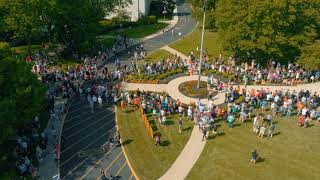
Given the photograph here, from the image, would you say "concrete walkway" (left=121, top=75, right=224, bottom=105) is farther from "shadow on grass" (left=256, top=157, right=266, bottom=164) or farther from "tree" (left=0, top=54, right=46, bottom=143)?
"tree" (left=0, top=54, right=46, bottom=143)

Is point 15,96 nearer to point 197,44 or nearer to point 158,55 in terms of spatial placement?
point 158,55

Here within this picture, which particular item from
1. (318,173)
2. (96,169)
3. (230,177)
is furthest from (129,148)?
(318,173)

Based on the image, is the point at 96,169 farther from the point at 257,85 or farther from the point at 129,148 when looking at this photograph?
the point at 257,85

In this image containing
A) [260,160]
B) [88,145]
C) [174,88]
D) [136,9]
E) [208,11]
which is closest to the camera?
[260,160]

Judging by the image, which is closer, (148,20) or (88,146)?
(88,146)

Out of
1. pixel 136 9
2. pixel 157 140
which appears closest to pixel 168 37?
pixel 136 9

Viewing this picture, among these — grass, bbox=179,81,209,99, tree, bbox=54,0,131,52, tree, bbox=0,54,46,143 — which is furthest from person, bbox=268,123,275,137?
tree, bbox=54,0,131,52

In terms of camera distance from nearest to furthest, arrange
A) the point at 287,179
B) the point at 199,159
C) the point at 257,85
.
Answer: the point at 287,179 → the point at 199,159 → the point at 257,85
